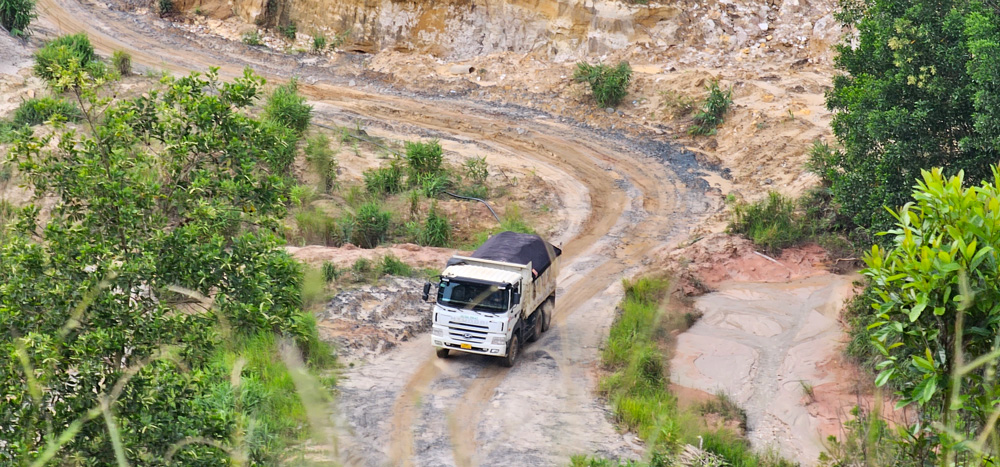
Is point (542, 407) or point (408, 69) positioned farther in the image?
point (408, 69)

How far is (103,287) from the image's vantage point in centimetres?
799

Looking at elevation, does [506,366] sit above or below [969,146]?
below

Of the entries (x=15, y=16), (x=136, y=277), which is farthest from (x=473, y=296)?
(x=15, y=16)

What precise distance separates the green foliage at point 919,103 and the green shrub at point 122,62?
82.5 ft

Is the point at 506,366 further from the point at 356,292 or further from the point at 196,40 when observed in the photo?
the point at 196,40

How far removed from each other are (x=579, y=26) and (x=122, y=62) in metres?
17.4

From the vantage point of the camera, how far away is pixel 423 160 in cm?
2662

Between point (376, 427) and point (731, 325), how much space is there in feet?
28.7

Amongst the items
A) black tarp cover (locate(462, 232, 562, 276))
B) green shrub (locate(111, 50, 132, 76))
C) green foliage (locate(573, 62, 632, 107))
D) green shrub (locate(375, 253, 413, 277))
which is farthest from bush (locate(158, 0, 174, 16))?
black tarp cover (locate(462, 232, 562, 276))

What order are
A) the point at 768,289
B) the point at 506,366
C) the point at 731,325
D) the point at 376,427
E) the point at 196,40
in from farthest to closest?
the point at 196,40 < the point at 768,289 < the point at 731,325 < the point at 506,366 < the point at 376,427

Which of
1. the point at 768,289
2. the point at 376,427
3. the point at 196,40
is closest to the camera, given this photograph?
the point at 376,427

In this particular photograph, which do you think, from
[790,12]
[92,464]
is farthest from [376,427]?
[790,12]

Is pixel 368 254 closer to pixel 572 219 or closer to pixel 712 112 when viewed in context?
pixel 572 219

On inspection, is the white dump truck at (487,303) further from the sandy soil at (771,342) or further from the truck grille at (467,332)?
the sandy soil at (771,342)
